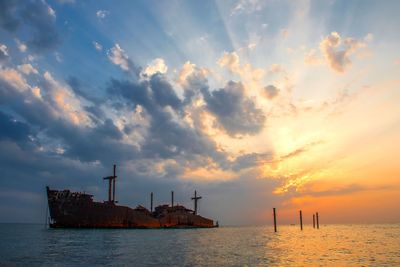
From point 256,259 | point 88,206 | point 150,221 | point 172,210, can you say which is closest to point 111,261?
point 256,259

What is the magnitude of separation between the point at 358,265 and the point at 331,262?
1.88 metres

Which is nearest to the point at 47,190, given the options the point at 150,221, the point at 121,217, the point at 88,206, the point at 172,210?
the point at 88,206

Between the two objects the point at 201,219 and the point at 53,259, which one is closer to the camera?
the point at 53,259

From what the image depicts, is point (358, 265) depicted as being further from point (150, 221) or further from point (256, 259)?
point (150, 221)

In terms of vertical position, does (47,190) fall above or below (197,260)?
above

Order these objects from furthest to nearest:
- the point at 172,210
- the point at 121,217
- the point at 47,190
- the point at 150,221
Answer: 1. the point at 172,210
2. the point at 150,221
3. the point at 121,217
4. the point at 47,190

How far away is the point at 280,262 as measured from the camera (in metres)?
23.7

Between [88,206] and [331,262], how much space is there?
182 feet

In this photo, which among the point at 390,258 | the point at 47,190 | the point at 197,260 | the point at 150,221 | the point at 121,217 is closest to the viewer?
the point at 197,260

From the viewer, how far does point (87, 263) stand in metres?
22.8

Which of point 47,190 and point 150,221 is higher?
point 47,190

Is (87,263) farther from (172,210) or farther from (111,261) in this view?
(172,210)

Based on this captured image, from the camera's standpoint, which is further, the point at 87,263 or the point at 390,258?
the point at 390,258

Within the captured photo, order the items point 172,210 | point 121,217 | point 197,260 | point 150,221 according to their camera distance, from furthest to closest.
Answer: point 172,210, point 150,221, point 121,217, point 197,260
